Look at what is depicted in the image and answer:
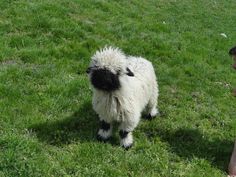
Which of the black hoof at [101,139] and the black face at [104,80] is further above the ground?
the black face at [104,80]

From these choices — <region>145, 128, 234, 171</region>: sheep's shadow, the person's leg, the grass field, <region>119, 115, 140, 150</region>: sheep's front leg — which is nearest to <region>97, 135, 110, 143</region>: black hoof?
the grass field

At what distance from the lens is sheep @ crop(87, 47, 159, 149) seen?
7883 millimetres

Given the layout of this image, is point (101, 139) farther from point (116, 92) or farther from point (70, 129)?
point (116, 92)

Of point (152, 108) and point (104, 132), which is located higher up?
point (104, 132)

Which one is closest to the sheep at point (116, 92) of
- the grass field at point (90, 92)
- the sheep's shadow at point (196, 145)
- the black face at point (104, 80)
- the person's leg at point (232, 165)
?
the black face at point (104, 80)

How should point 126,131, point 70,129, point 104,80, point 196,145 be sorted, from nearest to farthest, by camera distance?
point 104,80, point 126,131, point 70,129, point 196,145

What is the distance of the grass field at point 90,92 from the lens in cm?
783

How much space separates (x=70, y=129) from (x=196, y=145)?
2.44 m

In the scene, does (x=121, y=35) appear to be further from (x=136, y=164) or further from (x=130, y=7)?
(x=136, y=164)

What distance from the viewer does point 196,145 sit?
29.3ft

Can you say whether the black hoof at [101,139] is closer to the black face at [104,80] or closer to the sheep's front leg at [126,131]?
the sheep's front leg at [126,131]

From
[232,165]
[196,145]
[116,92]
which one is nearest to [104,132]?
[116,92]

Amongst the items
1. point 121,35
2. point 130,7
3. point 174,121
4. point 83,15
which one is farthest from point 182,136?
point 130,7

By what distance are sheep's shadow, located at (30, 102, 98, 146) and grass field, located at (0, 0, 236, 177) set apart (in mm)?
19
